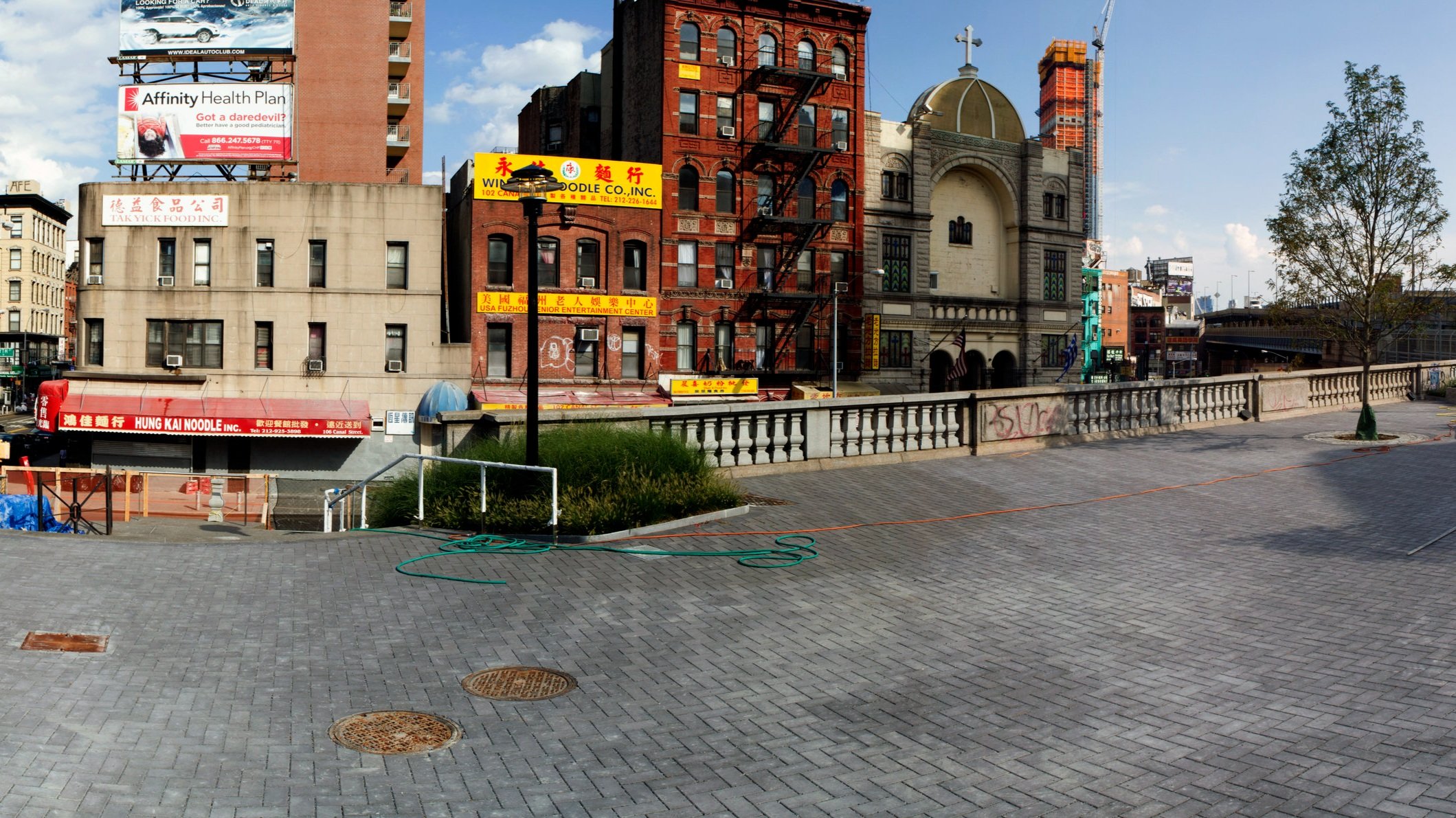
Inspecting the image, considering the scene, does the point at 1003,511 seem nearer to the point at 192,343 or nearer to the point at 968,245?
the point at 192,343

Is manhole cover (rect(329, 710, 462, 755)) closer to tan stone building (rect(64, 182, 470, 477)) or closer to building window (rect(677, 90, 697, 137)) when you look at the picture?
tan stone building (rect(64, 182, 470, 477))

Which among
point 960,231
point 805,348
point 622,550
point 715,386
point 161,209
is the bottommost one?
point 622,550

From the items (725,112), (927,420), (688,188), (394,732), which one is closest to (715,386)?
(688,188)

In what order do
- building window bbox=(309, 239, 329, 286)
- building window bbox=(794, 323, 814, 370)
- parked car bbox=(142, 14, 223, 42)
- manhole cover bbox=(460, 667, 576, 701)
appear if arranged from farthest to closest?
building window bbox=(794, 323, 814, 370), parked car bbox=(142, 14, 223, 42), building window bbox=(309, 239, 329, 286), manhole cover bbox=(460, 667, 576, 701)

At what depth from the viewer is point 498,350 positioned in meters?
42.2

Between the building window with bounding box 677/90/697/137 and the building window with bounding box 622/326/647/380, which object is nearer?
the building window with bounding box 622/326/647/380

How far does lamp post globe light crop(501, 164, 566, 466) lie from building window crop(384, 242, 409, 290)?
28.7m

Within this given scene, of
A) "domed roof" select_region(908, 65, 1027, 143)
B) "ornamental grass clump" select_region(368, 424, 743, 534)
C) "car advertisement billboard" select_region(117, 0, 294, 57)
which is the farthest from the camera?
"domed roof" select_region(908, 65, 1027, 143)

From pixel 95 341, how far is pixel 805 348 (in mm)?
30375

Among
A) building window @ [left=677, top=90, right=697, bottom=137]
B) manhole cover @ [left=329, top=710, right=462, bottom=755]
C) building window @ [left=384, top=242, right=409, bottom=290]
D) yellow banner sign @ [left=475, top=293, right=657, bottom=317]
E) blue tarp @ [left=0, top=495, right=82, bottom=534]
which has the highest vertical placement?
building window @ [left=677, top=90, right=697, bottom=137]

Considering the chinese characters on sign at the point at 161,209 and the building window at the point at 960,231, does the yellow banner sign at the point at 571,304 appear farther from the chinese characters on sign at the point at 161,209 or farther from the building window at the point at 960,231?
the building window at the point at 960,231

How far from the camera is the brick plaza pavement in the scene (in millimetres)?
Answer: 5539

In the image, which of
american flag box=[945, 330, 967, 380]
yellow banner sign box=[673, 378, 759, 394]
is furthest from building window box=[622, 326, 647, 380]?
american flag box=[945, 330, 967, 380]

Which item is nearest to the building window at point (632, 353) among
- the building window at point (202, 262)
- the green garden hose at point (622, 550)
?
the building window at point (202, 262)
